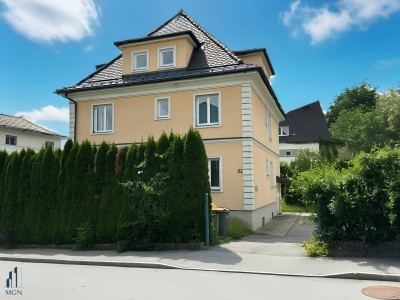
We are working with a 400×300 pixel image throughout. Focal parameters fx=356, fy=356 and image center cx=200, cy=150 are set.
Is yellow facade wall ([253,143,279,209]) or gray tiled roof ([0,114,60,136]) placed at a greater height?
gray tiled roof ([0,114,60,136])

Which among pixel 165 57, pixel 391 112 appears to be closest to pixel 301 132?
pixel 391 112

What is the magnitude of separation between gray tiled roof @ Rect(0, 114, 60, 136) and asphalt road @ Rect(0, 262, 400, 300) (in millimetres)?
32966

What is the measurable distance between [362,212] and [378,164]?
1.22 m

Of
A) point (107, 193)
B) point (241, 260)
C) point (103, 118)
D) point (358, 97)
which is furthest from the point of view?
point (358, 97)

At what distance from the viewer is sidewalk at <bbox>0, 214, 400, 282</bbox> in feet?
24.7

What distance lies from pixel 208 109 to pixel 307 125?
33787mm

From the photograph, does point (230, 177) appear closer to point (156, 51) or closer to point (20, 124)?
point (156, 51)

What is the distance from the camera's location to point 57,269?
28.4ft

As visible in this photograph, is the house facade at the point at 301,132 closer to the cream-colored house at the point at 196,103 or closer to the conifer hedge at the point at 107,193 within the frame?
the cream-colored house at the point at 196,103

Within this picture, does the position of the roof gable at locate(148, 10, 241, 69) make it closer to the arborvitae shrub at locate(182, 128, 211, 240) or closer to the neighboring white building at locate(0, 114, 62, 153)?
the arborvitae shrub at locate(182, 128, 211, 240)

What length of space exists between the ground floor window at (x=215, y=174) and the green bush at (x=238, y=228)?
154 cm

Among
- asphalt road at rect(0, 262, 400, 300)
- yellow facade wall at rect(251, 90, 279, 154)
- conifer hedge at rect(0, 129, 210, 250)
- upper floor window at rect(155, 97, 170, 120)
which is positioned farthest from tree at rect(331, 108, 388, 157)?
asphalt road at rect(0, 262, 400, 300)

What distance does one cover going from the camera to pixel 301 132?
4578 centimetres

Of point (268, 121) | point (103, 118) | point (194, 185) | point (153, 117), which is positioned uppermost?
point (268, 121)
